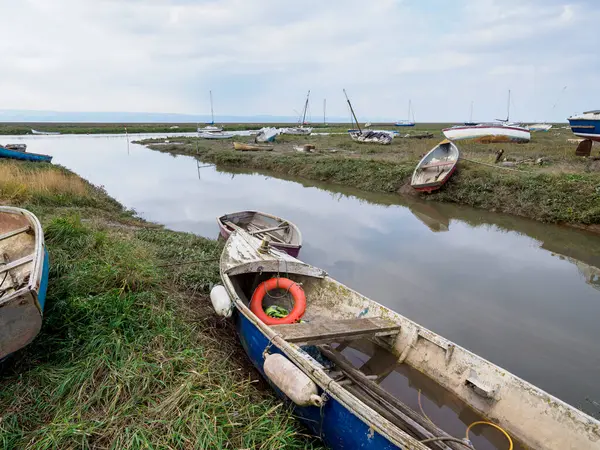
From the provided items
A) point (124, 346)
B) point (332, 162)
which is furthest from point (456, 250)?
point (332, 162)

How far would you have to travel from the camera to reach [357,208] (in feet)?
47.2

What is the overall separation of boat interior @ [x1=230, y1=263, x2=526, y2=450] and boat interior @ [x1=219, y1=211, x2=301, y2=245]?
2.70 m

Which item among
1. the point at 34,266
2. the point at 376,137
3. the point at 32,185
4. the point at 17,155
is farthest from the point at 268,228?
the point at 376,137

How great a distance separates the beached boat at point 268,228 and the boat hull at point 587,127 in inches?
687

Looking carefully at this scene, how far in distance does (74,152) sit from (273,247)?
103 ft

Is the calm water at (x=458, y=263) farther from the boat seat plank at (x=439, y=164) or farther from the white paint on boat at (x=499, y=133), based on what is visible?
the white paint on boat at (x=499, y=133)

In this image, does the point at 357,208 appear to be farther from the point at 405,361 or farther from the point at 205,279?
the point at 405,361

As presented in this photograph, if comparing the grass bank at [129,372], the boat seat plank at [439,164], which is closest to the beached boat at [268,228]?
the grass bank at [129,372]

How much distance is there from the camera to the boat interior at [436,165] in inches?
613

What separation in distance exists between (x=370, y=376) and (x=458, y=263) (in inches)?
220

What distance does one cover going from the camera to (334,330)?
4.59m

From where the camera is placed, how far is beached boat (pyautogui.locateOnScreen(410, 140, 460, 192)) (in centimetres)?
1479

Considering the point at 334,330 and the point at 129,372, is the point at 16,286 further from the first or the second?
the point at 334,330

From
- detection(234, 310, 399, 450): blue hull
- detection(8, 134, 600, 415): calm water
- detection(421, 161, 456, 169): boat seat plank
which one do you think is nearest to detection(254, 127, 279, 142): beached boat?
detection(8, 134, 600, 415): calm water
